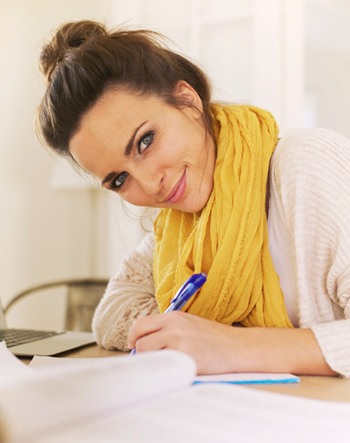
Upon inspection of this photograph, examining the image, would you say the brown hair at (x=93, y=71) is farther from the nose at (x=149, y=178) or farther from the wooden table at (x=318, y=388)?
the wooden table at (x=318, y=388)

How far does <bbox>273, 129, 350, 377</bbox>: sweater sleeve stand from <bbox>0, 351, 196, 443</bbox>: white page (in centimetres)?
48

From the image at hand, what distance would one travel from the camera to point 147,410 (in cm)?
55

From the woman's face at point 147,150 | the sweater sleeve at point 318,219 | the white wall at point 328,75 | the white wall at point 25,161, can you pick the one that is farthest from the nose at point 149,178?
the white wall at point 328,75

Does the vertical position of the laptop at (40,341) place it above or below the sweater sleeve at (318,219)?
below

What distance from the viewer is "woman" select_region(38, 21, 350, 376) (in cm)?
105

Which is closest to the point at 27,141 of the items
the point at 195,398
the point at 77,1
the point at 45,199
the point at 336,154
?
the point at 45,199

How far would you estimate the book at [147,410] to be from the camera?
458 mm

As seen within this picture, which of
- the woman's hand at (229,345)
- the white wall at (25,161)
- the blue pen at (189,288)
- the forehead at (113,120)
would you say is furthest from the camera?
the white wall at (25,161)

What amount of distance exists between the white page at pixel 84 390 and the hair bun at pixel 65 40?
0.76 meters

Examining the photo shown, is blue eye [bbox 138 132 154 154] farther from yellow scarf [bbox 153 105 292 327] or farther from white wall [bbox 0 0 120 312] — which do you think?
white wall [bbox 0 0 120 312]

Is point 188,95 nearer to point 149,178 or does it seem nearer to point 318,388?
point 149,178

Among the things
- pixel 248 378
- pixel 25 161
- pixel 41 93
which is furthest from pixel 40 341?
pixel 25 161

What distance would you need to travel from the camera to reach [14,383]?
A: 479 mm

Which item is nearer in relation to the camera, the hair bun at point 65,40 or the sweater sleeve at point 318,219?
Result: the sweater sleeve at point 318,219
